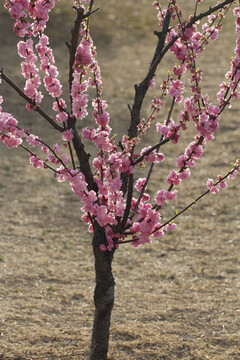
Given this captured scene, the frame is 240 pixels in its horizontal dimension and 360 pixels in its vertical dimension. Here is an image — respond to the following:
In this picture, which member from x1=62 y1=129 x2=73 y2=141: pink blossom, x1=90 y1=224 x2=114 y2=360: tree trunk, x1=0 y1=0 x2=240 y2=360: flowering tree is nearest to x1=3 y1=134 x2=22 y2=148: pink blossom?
x1=0 y1=0 x2=240 y2=360: flowering tree

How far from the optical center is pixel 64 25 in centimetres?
1927

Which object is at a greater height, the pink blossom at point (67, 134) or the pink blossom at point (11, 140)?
the pink blossom at point (67, 134)

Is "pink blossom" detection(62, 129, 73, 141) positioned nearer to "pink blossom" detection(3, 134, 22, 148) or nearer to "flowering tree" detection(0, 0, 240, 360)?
"flowering tree" detection(0, 0, 240, 360)

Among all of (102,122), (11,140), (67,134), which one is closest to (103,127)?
(102,122)

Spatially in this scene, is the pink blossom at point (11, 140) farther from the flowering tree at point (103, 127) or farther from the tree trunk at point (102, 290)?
the tree trunk at point (102, 290)

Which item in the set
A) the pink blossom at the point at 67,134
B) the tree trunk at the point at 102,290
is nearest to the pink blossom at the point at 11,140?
the pink blossom at the point at 67,134

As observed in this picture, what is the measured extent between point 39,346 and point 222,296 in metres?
2.42

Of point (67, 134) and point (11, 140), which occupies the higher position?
point (67, 134)

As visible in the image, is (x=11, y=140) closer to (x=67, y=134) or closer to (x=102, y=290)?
A: (x=67, y=134)

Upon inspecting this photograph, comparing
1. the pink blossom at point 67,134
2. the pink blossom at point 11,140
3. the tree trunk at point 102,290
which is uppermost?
the pink blossom at point 67,134

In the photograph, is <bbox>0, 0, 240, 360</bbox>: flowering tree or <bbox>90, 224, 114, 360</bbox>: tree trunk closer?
<bbox>0, 0, 240, 360</bbox>: flowering tree

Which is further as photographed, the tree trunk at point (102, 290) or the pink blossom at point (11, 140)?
the tree trunk at point (102, 290)

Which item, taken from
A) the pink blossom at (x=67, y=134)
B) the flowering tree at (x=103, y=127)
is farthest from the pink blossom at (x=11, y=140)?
the pink blossom at (x=67, y=134)

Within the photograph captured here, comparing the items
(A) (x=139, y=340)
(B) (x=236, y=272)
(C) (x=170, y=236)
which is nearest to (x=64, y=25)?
(C) (x=170, y=236)
